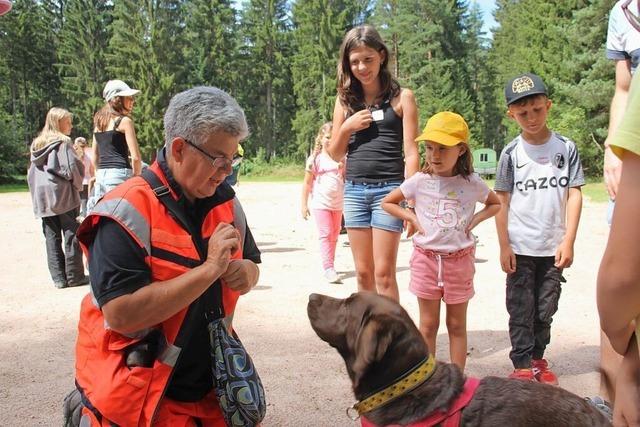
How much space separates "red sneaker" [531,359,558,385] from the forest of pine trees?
44530 millimetres

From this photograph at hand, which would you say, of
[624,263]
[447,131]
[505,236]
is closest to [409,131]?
[447,131]

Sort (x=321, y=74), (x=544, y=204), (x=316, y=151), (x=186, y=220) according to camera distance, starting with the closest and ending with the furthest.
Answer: (x=186, y=220) < (x=544, y=204) < (x=316, y=151) < (x=321, y=74)

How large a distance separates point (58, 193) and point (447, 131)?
543 centimetres

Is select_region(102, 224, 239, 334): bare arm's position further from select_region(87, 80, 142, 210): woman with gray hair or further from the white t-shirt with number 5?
select_region(87, 80, 142, 210): woman with gray hair

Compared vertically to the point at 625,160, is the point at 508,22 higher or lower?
higher

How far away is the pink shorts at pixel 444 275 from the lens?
13.3ft

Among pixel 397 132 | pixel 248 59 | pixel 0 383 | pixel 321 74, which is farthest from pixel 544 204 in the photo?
pixel 248 59

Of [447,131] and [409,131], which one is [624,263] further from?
[409,131]

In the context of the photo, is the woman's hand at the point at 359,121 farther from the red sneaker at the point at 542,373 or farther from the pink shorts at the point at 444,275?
the red sneaker at the point at 542,373

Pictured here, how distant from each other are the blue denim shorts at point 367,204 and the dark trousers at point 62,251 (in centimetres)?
449

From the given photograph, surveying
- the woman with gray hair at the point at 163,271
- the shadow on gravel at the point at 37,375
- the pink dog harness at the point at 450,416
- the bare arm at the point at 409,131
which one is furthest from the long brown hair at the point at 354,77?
the shadow on gravel at the point at 37,375

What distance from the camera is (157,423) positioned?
2.50m

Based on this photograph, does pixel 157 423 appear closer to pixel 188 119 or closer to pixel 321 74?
pixel 188 119

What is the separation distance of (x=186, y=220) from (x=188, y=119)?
1.48 feet
